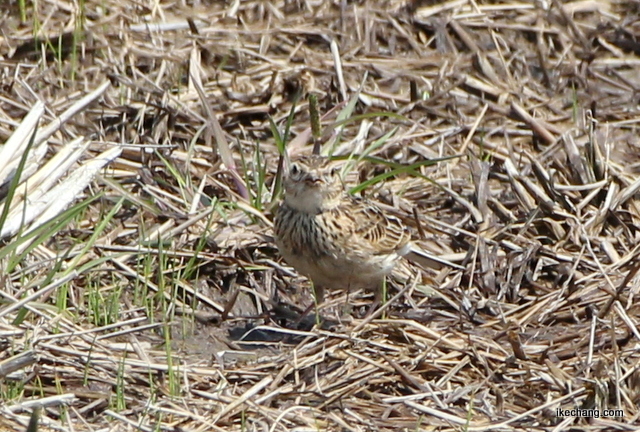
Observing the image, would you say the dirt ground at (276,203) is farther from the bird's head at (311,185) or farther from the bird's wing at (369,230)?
the bird's head at (311,185)

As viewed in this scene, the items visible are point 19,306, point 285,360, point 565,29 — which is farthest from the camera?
point 565,29

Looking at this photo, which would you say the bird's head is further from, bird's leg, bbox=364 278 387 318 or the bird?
bird's leg, bbox=364 278 387 318

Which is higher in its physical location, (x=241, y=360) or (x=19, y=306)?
(x=19, y=306)

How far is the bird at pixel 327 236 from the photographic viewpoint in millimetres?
6203

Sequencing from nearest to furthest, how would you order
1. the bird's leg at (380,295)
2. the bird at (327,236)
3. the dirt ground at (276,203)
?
1. the dirt ground at (276,203)
2. the bird at (327,236)
3. the bird's leg at (380,295)

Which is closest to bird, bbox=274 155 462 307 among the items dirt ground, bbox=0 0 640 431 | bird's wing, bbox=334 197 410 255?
bird's wing, bbox=334 197 410 255

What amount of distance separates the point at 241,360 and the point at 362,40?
4.21 metres

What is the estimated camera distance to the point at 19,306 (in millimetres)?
5090

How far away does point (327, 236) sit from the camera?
6215 mm

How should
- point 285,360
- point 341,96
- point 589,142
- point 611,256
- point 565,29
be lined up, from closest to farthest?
1. point 285,360
2. point 611,256
3. point 589,142
4. point 341,96
5. point 565,29

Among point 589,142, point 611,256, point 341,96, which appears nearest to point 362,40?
point 341,96

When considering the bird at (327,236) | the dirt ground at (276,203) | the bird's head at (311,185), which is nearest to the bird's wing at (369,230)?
the bird at (327,236)

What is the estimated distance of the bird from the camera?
20.4ft

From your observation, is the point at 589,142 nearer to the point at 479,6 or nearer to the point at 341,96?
the point at 341,96
